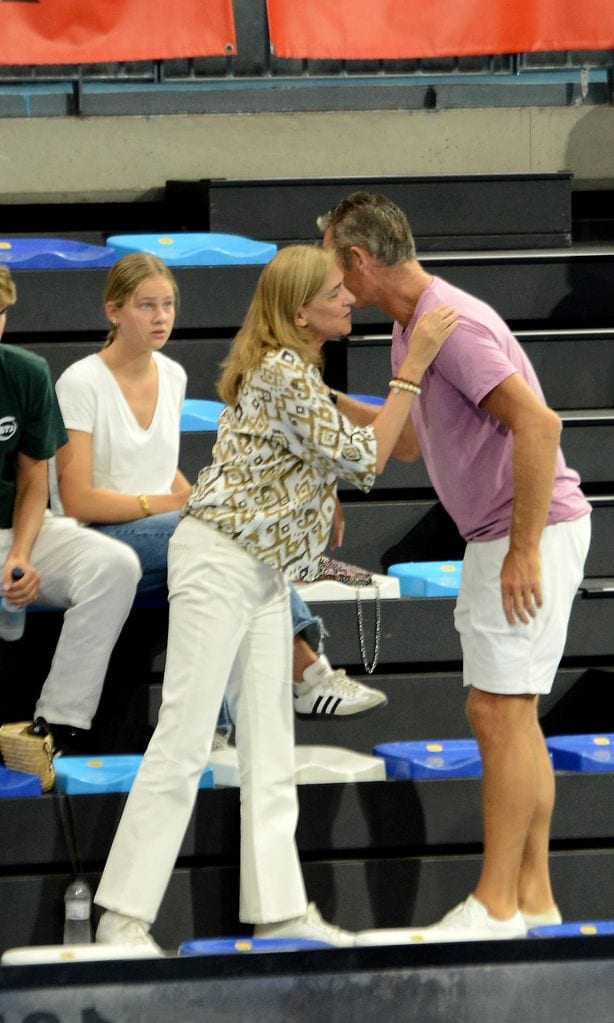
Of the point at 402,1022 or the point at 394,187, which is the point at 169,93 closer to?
the point at 394,187

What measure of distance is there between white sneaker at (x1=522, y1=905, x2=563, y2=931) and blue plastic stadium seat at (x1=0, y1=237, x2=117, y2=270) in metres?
2.18

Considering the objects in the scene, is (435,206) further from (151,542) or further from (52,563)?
(52,563)

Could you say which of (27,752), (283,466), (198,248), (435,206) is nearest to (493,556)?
(283,466)

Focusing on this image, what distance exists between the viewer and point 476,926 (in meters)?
3.04

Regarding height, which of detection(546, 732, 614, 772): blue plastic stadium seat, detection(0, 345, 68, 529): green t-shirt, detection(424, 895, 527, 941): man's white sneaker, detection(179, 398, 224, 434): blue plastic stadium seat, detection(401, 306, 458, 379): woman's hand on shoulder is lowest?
detection(424, 895, 527, 941): man's white sneaker

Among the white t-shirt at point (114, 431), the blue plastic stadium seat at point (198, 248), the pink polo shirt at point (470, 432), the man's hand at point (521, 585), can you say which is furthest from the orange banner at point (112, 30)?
the man's hand at point (521, 585)

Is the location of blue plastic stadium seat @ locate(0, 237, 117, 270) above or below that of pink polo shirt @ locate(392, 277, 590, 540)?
above

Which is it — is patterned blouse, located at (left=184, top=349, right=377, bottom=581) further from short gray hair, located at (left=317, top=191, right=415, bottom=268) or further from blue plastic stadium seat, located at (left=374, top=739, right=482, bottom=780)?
blue plastic stadium seat, located at (left=374, top=739, right=482, bottom=780)

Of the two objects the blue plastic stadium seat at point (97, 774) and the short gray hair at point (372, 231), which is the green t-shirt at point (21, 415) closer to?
the blue plastic stadium seat at point (97, 774)

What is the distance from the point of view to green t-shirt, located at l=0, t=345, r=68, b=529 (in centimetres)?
349

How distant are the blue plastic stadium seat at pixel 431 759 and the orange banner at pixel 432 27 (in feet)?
8.30

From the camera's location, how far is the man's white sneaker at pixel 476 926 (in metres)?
3.02

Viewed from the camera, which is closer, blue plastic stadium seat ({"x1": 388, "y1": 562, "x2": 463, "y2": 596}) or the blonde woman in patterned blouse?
the blonde woman in patterned blouse

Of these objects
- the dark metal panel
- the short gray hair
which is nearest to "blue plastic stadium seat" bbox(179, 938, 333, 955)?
the short gray hair
